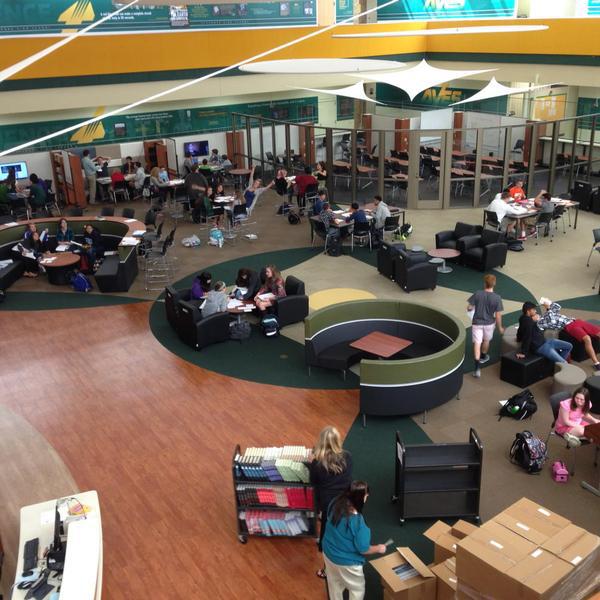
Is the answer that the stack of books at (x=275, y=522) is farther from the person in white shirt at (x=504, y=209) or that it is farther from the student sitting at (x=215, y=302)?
the person in white shirt at (x=504, y=209)

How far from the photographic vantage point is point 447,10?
2670 cm

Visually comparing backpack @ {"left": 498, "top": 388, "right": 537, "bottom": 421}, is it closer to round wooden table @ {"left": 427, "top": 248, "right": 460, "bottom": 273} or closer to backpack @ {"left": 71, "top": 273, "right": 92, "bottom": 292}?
round wooden table @ {"left": 427, "top": 248, "right": 460, "bottom": 273}

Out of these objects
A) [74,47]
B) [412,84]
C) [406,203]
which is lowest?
[406,203]

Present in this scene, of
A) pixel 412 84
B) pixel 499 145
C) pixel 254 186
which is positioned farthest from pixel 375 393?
pixel 499 145

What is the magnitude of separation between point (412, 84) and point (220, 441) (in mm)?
14270

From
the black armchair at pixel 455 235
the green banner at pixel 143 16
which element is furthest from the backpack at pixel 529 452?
the green banner at pixel 143 16

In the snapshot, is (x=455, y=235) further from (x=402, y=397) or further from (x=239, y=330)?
(x=402, y=397)

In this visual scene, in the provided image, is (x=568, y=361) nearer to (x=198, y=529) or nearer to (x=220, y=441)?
(x=220, y=441)

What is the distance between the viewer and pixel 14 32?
64.2 feet

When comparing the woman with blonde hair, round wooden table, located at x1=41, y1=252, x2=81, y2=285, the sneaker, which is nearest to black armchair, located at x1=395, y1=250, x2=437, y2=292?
the sneaker

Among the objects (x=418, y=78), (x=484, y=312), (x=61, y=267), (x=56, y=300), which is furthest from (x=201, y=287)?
(x=418, y=78)

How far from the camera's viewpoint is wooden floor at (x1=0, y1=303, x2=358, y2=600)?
6.73 metres

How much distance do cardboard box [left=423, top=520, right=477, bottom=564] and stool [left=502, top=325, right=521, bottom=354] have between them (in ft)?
14.5

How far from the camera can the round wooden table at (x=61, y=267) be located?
46.5 feet
